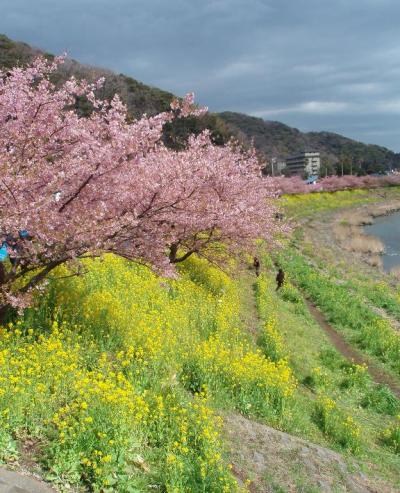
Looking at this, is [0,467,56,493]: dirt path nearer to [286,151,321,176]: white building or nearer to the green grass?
the green grass

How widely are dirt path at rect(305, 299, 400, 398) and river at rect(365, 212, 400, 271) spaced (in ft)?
52.6

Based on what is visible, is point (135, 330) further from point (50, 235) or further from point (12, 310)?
point (50, 235)

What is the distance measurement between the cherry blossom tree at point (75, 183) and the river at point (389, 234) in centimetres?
2623

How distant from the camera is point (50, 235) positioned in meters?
8.14

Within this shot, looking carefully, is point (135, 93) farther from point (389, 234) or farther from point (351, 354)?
point (351, 354)

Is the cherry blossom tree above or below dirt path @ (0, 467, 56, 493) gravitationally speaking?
above

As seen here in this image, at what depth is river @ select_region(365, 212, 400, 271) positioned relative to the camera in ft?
120

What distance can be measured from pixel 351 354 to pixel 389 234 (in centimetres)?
3834

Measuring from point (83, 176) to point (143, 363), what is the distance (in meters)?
3.34

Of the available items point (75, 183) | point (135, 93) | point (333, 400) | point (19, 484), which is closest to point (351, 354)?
point (333, 400)

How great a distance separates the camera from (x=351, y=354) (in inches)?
615

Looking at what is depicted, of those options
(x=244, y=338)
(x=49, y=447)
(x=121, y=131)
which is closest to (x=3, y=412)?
(x=49, y=447)

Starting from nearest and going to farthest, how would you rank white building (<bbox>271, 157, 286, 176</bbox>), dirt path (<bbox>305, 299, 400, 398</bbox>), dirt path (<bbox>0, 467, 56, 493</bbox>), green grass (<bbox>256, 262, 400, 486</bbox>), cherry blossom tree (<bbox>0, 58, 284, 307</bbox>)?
1. dirt path (<bbox>0, 467, 56, 493</bbox>)
2. cherry blossom tree (<bbox>0, 58, 284, 307</bbox>)
3. green grass (<bbox>256, 262, 400, 486</bbox>)
4. dirt path (<bbox>305, 299, 400, 398</bbox>)
5. white building (<bbox>271, 157, 286, 176</bbox>)

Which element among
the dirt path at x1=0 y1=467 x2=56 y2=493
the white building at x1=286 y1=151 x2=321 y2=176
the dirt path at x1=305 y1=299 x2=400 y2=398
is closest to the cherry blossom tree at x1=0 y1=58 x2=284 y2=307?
the dirt path at x1=0 y1=467 x2=56 y2=493
